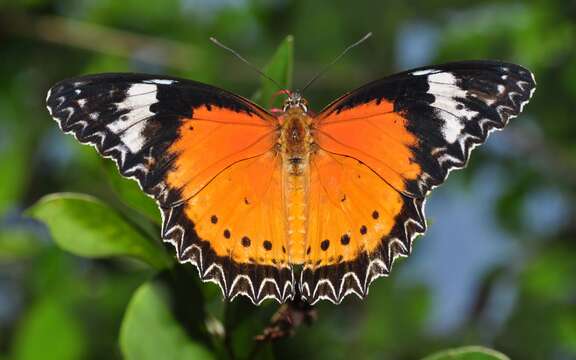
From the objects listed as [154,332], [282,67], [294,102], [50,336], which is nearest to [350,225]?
[294,102]

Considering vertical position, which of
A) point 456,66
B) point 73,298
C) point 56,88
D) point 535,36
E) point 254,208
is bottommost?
point 73,298

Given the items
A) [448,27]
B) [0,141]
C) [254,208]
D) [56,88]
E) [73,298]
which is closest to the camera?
[56,88]

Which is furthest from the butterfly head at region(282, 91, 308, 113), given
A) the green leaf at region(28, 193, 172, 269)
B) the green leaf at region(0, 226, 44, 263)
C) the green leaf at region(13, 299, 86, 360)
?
the green leaf at region(0, 226, 44, 263)

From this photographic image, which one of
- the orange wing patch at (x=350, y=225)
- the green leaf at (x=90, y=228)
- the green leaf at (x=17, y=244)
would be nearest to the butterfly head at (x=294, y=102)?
the orange wing patch at (x=350, y=225)

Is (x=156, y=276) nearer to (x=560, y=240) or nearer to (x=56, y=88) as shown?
(x=56, y=88)

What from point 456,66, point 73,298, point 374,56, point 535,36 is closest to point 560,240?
point 535,36

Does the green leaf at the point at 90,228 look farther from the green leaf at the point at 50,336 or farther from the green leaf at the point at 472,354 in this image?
the green leaf at the point at 50,336
